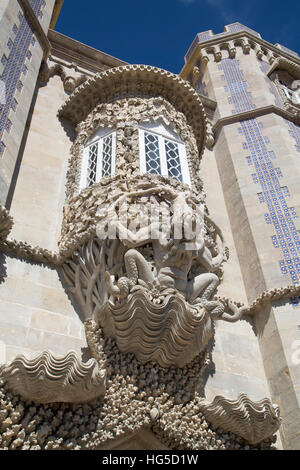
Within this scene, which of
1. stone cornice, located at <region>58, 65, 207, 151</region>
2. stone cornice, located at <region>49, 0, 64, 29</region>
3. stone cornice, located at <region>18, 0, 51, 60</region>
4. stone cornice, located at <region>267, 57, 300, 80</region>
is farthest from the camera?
stone cornice, located at <region>49, 0, 64, 29</region>

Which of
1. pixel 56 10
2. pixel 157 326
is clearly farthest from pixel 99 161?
pixel 56 10

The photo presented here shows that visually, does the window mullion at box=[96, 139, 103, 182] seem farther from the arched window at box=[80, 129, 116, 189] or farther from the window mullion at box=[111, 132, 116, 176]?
the window mullion at box=[111, 132, 116, 176]

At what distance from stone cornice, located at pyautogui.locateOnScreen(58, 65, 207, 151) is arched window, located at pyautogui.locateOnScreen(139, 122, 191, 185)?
3.35 feet

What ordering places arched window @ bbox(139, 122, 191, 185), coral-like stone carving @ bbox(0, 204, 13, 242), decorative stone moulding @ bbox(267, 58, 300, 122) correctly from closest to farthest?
coral-like stone carving @ bbox(0, 204, 13, 242), arched window @ bbox(139, 122, 191, 185), decorative stone moulding @ bbox(267, 58, 300, 122)

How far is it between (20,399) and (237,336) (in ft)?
12.4

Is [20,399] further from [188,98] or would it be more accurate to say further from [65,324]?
[188,98]

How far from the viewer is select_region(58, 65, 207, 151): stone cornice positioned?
898 cm

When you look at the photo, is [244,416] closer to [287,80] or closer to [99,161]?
[99,161]

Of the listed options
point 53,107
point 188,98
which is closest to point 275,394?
point 188,98

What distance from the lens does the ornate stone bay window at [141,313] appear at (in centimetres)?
502

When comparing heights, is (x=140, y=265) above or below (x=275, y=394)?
above

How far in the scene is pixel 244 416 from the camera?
5.66 metres

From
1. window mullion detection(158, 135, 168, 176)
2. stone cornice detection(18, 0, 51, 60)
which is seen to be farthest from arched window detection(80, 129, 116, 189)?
stone cornice detection(18, 0, 51, 60)

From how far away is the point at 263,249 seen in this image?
27.0 ft
